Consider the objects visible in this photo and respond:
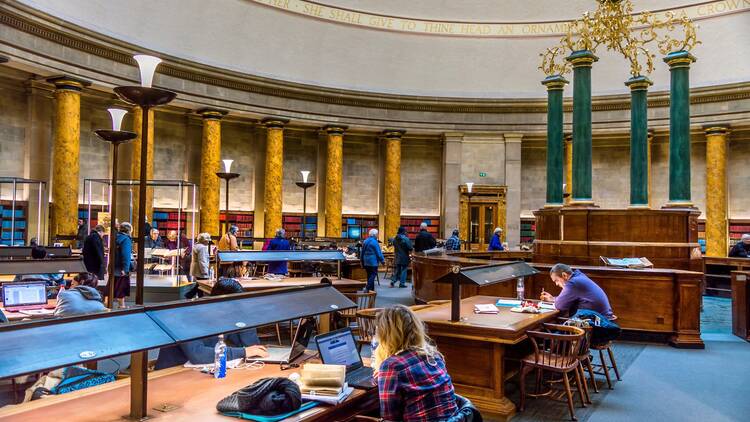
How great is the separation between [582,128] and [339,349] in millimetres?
10080

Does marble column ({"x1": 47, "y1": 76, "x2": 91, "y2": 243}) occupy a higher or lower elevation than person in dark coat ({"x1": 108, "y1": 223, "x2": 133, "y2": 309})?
higher

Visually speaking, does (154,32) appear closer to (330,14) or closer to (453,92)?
(330,14)

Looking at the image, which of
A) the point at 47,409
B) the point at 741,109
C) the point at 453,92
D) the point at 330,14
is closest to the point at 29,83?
the point at 330,14

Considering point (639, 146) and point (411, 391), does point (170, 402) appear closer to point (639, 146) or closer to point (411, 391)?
point (411, 391)

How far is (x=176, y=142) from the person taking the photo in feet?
65.5

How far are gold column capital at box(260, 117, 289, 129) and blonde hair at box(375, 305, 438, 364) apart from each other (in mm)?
16857

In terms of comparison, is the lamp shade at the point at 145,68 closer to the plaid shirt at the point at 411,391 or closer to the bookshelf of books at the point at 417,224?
the plaid shirt at the point at 411,391

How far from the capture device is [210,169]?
1786 cm

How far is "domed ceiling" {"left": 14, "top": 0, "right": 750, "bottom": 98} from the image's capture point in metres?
18.5

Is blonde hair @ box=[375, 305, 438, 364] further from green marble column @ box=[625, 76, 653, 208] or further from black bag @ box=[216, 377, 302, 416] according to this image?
green marble column @ box=[625, 76, 653, 208]

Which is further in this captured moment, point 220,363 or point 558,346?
point 558,346

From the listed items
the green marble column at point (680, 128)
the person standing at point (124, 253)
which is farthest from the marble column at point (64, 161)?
the green marble column at point (680, 128)

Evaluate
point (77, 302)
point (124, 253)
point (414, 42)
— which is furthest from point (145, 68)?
point (414, 42)

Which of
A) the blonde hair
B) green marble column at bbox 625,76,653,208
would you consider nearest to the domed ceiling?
green marble column at bbox 625,76,653,208
